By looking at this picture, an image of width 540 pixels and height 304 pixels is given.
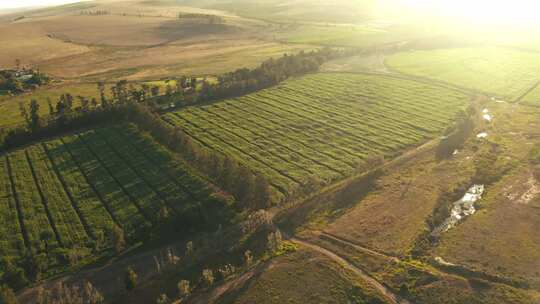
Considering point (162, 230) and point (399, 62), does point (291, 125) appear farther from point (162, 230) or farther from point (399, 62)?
point (399, 62)

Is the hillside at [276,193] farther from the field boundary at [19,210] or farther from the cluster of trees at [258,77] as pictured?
the cluster of trees at [258,77]

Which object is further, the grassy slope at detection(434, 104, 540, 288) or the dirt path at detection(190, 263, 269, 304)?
the grassy slope at detection(434, 104, 540, 288)

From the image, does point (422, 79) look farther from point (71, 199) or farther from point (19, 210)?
point (19, 210)

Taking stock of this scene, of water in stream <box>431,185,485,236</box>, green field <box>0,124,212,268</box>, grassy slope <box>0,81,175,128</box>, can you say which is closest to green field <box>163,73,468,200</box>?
green field <box>0,124,212,268</box>

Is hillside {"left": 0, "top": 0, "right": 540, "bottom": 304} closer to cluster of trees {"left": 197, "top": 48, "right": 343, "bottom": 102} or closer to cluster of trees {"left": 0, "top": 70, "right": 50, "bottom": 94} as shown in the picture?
cluster of trees {"left": 197, "top": 48, "right": 343, "bottom": 102}

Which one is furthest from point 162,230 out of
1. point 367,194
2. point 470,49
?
point 470,49

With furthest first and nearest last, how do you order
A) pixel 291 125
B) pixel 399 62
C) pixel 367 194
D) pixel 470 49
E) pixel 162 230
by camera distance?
pixel 470 49 < pixel 399 62 < pixel 291 125 < pixel 367 194 < pixel 162 230
